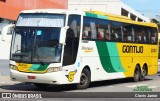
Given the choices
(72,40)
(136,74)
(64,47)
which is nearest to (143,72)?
(136,74)

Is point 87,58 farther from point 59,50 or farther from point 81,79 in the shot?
point 59,50

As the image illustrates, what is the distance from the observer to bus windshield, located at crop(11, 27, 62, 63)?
56.9 feet

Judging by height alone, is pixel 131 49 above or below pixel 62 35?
below

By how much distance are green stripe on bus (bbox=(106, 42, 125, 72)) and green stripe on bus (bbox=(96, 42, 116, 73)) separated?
25 centimetres

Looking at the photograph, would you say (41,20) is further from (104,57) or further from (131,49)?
(131,49)

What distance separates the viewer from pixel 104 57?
68.2ft

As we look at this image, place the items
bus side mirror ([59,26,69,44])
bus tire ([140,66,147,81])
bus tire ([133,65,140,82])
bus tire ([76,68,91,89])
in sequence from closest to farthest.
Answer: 1. bus side mirror ([59,26,69,44])
2. bus tire ([76,68,91,89])
3. bus tire ([133,65,140,82])
4. bus tire ([140,66,147,81])

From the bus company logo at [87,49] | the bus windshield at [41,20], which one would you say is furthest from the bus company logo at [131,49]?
the bus windshield at [41,20]

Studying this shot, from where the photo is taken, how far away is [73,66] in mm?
18047

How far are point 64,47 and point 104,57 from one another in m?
3.69

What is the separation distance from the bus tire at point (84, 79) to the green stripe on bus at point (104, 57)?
139 centimetres

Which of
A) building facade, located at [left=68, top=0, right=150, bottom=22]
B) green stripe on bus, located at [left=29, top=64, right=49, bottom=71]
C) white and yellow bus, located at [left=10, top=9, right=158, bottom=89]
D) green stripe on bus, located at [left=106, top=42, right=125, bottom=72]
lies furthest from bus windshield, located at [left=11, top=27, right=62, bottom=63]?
building facade, located at [left=68, top=0, right=150, bottom=22]

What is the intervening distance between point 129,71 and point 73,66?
6.05 metres

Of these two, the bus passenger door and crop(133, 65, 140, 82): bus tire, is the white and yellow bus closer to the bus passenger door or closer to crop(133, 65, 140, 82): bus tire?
the bus passenger door
